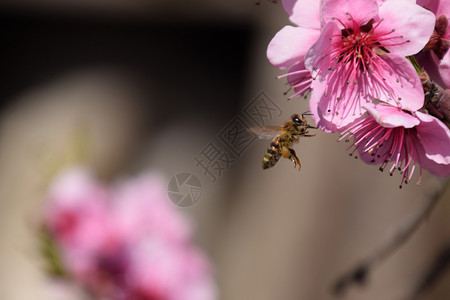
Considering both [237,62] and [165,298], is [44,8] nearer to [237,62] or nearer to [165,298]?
[237,62]

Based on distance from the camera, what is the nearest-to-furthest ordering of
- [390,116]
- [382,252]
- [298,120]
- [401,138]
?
[390,116], [401,138], [298,120], [382,252]

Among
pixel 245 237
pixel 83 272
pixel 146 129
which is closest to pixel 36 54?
pixel 146 129

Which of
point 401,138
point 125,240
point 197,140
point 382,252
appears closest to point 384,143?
point 401,138

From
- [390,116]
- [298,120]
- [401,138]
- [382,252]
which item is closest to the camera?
[390,116]

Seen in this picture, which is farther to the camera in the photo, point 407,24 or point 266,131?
point 266,131

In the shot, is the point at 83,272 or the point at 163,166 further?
the point at 163,166

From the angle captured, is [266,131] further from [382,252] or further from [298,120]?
[382,252]

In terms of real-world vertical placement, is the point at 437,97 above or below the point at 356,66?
below
